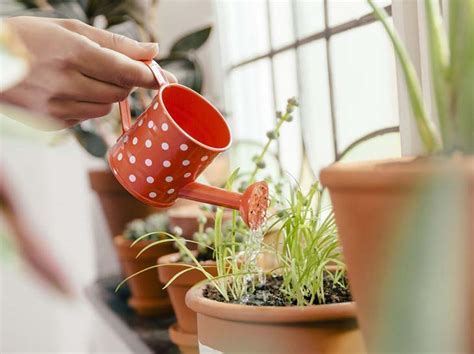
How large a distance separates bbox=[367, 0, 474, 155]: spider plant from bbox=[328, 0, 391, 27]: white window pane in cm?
52

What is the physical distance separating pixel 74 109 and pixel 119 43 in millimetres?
96

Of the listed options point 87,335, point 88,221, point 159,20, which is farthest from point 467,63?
point 88,221

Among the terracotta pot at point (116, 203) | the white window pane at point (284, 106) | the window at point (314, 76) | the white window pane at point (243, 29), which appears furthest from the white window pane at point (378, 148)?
the terracotta pot at point (116, 203)

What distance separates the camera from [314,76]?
1.10 m

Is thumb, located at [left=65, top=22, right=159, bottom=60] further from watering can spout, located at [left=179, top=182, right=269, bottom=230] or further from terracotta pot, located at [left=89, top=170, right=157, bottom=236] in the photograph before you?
terracotta pot, located at [left=89, top=170, right=157, bottom=236]

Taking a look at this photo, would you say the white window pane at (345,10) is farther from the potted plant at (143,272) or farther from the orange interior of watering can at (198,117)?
the potted plant at (143,272)

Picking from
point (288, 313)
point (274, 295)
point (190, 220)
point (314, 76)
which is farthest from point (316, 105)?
point (288, 313)

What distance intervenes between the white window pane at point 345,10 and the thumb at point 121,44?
409 mm

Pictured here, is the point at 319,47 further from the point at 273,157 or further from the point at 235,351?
the point at 235,351

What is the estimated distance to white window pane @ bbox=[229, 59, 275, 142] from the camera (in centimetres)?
133

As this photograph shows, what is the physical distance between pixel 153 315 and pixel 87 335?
309mm

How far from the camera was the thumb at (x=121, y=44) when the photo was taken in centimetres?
65

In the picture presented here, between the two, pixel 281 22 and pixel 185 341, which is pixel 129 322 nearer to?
pixel 185 341

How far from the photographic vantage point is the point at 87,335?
1.40 metres
